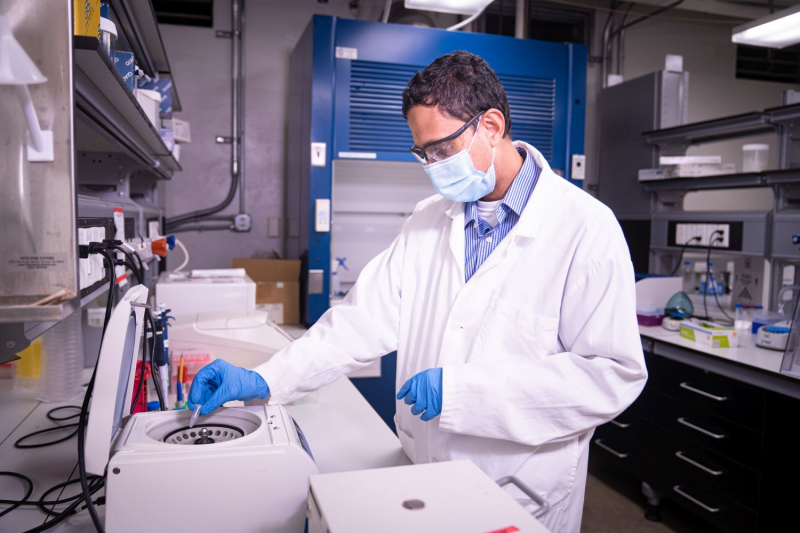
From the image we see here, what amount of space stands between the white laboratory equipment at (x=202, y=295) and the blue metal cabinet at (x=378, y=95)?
0.59 m

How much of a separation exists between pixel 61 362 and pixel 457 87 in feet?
4.68

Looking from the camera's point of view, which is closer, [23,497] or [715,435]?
[23,497]

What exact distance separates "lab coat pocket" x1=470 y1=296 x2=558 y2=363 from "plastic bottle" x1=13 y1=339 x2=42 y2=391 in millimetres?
1388

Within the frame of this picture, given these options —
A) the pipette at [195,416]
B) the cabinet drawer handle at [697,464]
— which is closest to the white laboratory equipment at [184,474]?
the pipette at [195,416]

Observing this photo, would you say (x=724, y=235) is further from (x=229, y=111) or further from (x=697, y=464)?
(x=229, y=111)

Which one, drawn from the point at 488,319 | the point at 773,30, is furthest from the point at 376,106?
the point at 488,319

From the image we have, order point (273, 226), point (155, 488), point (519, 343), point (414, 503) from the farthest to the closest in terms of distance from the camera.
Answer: point (273, 226) → point (519, 343) → point (155, 488) → point (414, 503)

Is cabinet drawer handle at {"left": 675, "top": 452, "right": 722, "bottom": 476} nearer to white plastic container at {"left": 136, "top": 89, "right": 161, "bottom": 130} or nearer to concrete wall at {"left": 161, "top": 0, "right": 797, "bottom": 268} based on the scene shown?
white plastic container at {"left": 136, "top": 89, "right": 161, "bottom": 130}

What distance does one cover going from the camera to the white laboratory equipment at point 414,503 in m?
0.71

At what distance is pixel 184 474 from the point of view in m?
0.91

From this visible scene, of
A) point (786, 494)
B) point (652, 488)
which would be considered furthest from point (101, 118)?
point (652, 488)

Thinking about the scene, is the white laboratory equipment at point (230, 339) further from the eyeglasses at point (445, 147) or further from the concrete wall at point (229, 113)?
the concrete wall at point (229, 113)

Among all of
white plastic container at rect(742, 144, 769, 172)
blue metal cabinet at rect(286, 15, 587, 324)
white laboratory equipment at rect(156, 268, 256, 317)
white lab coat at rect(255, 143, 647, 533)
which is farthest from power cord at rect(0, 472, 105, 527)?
white plastic container at rect(742, 144, 769, 172)

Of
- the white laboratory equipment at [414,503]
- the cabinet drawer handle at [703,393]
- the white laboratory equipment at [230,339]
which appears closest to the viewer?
the white laboratory equipment at [414,503]
